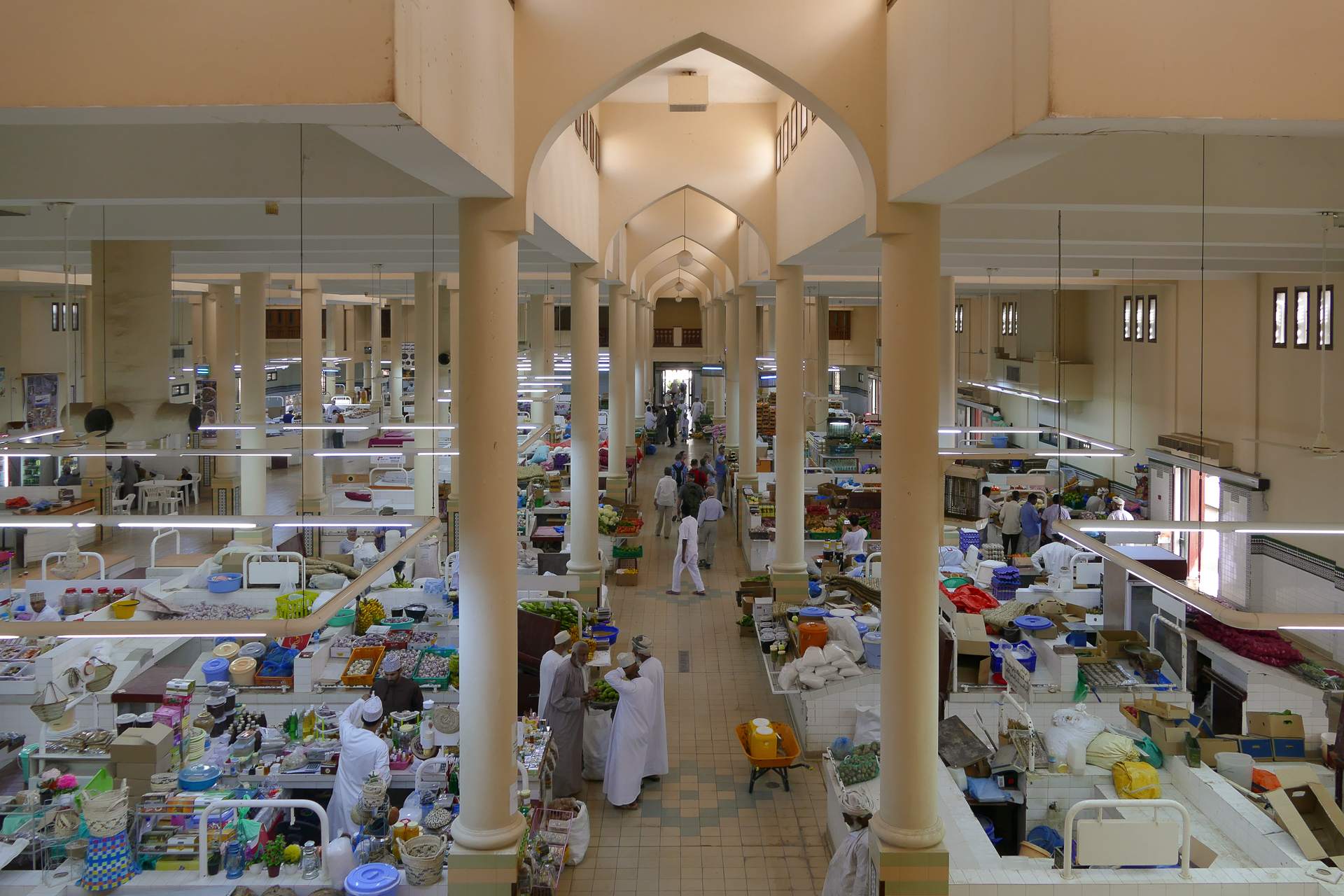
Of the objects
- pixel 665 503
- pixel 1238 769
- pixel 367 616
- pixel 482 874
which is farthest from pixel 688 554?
pixel 482 874

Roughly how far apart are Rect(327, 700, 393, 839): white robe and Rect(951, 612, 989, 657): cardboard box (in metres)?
4.88

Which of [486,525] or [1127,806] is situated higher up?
[486,525]

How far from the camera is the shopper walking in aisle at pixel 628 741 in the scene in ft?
28.0

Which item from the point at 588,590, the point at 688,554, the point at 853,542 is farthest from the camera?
the point at 688,554

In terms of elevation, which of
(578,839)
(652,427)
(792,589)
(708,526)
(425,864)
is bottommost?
(578,839)

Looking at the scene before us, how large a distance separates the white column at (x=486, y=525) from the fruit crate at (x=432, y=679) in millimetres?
3017

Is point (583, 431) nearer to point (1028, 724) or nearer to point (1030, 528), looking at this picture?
point (1028, 724)

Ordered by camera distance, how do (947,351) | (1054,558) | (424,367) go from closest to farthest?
(1054,558) → (424,367) → (947,351)

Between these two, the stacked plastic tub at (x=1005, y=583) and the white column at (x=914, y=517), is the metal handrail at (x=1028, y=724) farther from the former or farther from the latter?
the stacked plastic tub at (x=1005, y=583)

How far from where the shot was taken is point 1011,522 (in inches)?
676

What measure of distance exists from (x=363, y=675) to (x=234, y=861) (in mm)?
3093

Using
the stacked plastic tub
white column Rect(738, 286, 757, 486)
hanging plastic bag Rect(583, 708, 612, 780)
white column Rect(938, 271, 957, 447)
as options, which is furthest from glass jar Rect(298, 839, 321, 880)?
white column Rect(938, 271, 957, 447)

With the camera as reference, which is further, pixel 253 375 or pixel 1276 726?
pixel 253 375

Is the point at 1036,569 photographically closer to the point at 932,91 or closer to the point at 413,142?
the point at 932,91
